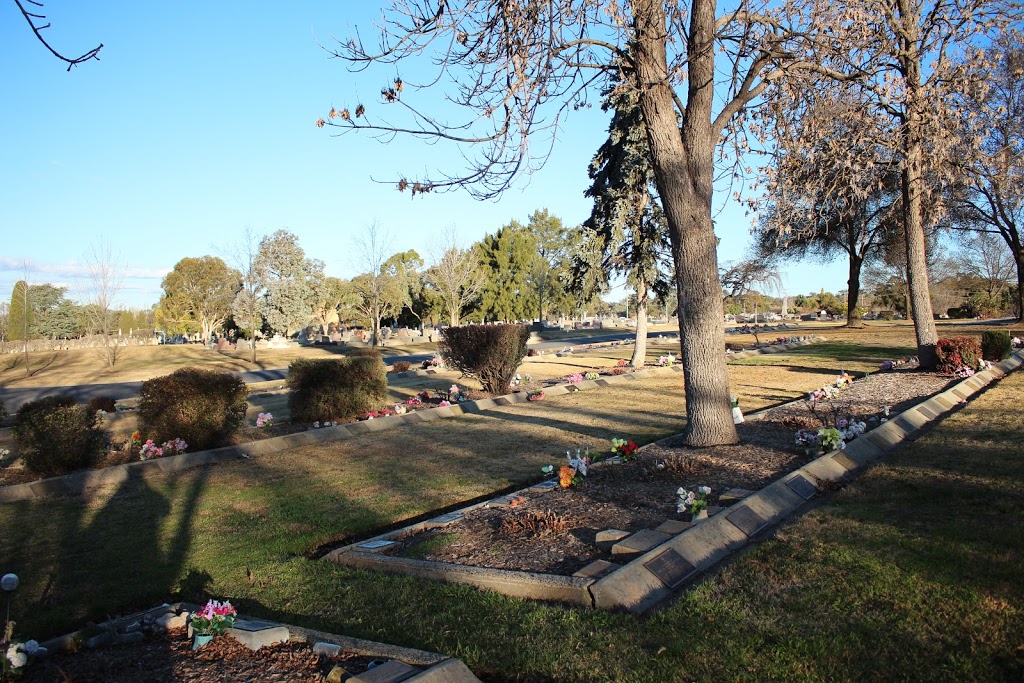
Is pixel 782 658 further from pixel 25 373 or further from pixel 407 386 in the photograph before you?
pixel 25 373

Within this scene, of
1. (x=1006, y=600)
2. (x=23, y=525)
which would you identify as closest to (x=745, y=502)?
(x=1006, y=600)

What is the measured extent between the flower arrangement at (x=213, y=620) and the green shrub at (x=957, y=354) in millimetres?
15796

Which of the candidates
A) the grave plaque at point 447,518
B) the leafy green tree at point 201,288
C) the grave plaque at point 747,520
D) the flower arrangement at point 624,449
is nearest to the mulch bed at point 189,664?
the grave plaque at point 447,518

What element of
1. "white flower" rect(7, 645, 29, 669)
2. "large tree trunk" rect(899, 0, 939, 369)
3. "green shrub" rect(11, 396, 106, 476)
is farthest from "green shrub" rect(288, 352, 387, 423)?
"large tree trunk" rect(899, 0, 939, 369)

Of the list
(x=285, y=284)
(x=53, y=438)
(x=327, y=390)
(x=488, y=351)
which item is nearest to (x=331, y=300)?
(x=285, y=284)

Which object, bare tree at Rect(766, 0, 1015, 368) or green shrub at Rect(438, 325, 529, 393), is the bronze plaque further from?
green shrub at Rect(438, 325, 529, 393)

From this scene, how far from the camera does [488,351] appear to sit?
16.0m

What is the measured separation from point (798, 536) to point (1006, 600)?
1.39 metres

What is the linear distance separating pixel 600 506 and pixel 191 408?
701 cm

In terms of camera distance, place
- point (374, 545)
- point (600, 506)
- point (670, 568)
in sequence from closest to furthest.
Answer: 1. point (670, 568)
2. point (374, 545)
3. point (600, 506)

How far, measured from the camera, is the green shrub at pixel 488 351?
52.2ft

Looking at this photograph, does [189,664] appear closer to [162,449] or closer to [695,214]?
[695,214]

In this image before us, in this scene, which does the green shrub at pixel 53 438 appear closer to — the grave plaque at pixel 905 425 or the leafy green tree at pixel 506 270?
the grave plaque at pixel 905 425

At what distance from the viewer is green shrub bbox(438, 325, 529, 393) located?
52.2ft
